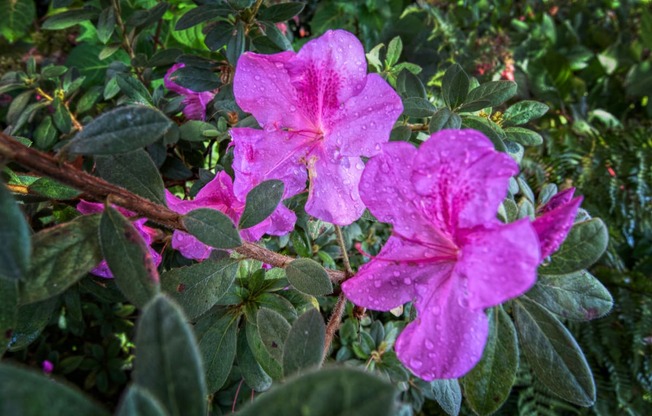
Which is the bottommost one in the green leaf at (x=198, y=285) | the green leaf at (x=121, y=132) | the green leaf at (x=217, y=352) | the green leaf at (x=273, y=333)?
the green leaf at (x=217, y=352)

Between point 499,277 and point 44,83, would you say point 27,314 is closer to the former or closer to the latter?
point 499,277

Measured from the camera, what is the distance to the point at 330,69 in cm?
74

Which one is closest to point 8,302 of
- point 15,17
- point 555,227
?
point 555,227

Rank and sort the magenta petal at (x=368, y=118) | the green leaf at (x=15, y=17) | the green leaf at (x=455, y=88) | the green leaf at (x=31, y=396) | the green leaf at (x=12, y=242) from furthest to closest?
1. the green leaf at (x=15, y=17)
2. the green leaf at (x=455, y=88)
3. the magenta petal at (x=368, y=118)
4. the green leaf at (x=12, y=242)
5. the green leaf at (x=31, y=396)

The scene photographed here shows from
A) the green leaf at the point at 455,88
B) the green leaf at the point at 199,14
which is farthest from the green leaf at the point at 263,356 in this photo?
the green leaf at the point at 199,14

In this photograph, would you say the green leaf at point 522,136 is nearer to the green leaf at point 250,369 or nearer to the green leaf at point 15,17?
the green leaf at point 250,369

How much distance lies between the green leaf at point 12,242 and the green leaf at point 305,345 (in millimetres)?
264

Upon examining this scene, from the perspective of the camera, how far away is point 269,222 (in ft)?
2.60

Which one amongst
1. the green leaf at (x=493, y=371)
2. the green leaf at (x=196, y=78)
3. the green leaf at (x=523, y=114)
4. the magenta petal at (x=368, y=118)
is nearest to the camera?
the green leaf at (x=493, y=371)

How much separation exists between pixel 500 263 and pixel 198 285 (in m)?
0.44

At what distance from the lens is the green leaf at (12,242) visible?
0.40 m

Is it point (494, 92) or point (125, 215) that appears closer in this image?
point (125, 215)

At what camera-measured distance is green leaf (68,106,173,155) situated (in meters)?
0.50

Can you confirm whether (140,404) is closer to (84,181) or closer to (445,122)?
(84,181)
